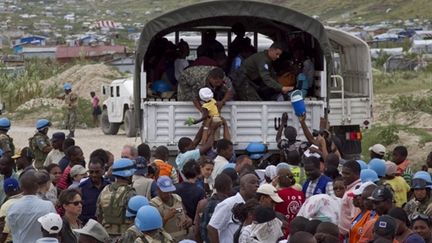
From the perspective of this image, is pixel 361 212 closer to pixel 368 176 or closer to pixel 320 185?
pixel 368 176

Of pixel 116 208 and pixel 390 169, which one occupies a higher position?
pixel 390 169

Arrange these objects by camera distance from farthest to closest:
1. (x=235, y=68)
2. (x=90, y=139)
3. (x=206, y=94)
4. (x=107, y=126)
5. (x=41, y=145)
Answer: (x=107, y=126)
(x=90, y=139)
(x=235, y=68)
(x=206, y=94)
(x=41, y=145)

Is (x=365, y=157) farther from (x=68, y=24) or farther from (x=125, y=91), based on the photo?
(x=68, y=24)

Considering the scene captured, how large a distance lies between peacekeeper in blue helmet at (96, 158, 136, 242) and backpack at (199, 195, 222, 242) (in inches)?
24.3

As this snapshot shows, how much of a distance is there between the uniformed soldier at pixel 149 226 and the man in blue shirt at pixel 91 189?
2.39 meters


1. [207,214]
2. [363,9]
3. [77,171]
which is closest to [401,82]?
[77,171]

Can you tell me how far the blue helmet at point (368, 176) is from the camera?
1014 cm

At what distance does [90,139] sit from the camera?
2828 centimetres

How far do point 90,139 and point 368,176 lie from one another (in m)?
18.6

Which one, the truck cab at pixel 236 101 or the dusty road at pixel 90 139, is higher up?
the truck cab at pixel 236 101

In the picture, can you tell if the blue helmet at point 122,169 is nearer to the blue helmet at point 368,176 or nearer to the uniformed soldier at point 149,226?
the uniformed soldier at point 149,226

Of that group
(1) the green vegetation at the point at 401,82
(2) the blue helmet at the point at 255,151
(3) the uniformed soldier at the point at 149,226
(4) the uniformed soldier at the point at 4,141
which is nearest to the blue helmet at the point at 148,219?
(3) the uniformed soldier at the point at 149,226

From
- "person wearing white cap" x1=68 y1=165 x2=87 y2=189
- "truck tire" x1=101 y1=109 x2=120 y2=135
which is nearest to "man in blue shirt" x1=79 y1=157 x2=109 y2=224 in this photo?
"person wearing white cap" x1=68 y1=165 x2=87 y2=189

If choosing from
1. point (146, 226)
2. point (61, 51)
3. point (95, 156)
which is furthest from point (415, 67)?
point (146, 226)
